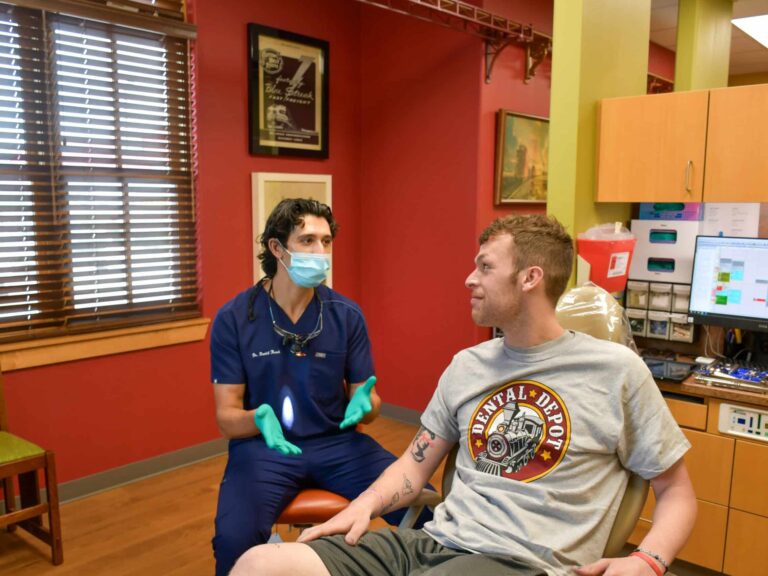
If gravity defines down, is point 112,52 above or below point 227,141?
above

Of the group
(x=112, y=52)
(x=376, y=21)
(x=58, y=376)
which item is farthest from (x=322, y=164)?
(x=58, y=376)

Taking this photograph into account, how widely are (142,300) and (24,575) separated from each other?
4.22 ft

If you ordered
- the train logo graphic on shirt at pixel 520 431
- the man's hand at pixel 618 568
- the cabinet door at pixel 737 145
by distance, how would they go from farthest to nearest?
the cabinet door at pixel 737 145 < the train logo graphic on shirt at pixel 520 431 < the man's hand at pixel 618 568

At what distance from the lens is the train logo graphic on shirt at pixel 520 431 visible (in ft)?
4.67

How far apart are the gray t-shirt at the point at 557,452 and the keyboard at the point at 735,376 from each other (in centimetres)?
104

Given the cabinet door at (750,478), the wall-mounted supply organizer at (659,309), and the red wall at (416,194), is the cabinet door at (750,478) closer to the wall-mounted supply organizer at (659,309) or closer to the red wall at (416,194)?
the wall-mounted supply organizer at (659,309)

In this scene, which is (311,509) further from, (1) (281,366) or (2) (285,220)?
(2) (285,220)

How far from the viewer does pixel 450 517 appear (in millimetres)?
1495

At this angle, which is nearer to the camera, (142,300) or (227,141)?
(142,300)

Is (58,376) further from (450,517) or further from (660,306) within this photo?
(660,306)

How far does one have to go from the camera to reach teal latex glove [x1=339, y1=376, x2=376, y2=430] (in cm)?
200

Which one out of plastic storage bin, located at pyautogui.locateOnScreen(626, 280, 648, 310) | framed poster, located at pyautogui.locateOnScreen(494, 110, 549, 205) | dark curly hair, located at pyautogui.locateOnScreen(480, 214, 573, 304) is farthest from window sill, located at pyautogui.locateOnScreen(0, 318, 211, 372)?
dark curly hair, located at pyautogui.locateOnScreen(480, 214, 573, 304)

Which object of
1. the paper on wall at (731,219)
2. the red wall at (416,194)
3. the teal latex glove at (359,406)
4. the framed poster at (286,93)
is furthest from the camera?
the red wall at (416,194)

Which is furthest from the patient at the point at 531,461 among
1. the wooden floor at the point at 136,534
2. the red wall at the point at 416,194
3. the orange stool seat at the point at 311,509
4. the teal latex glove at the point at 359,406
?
the red wall at the point at 416,194
